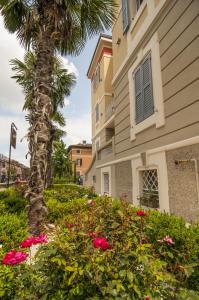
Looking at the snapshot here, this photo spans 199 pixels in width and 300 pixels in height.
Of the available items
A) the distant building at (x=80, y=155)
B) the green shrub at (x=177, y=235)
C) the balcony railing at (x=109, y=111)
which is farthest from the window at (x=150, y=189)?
the distant building at (x=80, y=155)

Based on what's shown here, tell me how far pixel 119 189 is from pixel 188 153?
16.9 ft

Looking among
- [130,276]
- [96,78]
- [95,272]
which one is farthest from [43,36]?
[96,78]

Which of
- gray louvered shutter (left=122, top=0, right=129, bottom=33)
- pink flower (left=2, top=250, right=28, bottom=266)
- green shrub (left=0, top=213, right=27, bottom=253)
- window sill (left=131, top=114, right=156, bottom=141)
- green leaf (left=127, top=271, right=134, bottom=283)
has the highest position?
gray louvered shutter (left=122, top=0, right=129, bottom=33)

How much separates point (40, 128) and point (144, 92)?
391 cm

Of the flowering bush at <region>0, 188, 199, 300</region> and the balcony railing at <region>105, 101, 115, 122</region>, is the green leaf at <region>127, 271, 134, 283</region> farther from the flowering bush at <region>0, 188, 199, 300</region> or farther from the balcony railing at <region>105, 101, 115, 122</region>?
the balcony railing at <region>105, 101, 115, 122</region>

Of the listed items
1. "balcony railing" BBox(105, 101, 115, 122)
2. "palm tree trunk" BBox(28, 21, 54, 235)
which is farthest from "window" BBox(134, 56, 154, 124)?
"balcony railing" BBox(105, 101, 115, 122)

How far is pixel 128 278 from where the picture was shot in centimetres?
181

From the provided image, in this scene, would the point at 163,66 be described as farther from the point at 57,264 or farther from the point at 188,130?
the point at 57,264

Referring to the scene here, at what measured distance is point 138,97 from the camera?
299 inches

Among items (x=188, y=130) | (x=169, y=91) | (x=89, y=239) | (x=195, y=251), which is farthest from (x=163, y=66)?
(x=89, y=239)

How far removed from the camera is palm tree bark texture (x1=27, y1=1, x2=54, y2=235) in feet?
16.9

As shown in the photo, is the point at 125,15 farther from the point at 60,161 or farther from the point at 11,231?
the point at 60,161

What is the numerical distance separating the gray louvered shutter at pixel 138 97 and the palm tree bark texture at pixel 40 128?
330 centimetres

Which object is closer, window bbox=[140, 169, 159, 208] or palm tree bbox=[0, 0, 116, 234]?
palm tree bbox=[0, 0, 116, 234]
